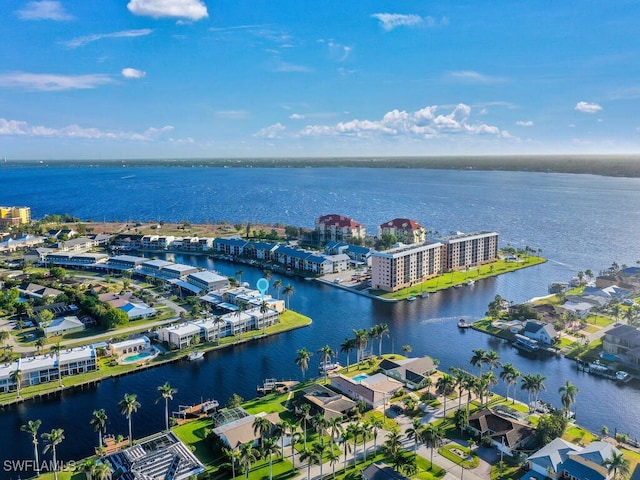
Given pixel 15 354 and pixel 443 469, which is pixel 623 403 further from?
pixel 15 354

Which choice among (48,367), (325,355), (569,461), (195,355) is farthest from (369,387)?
(48,367)

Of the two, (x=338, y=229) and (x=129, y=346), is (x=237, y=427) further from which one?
(x=338, y=229)

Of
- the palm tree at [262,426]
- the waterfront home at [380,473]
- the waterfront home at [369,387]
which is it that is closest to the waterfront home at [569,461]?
the waterfront home at [380,473]

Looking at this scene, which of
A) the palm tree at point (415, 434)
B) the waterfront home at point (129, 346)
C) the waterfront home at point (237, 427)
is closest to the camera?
the palm tree at point (415, 434)

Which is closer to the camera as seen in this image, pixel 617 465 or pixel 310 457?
pixel 617 465

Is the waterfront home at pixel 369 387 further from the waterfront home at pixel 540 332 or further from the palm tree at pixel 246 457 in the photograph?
the waterfront home at pixel 540 332

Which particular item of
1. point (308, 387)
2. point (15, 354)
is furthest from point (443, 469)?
point (15, 354)

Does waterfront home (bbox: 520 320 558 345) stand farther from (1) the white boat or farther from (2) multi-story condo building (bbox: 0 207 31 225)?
(2) multi-story condo building (bbox: 0 207 31 225)
